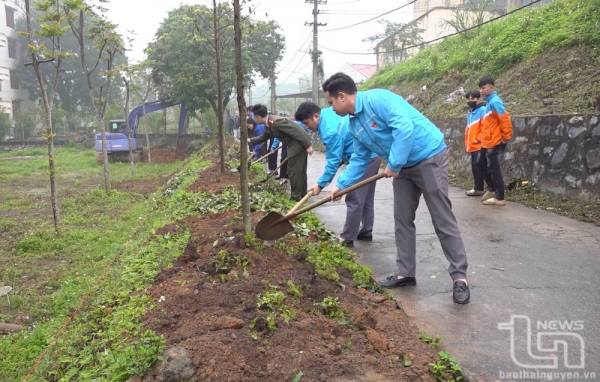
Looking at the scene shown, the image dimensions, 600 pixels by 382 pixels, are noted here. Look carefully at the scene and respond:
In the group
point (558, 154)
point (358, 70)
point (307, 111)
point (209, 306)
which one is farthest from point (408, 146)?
point (358, 70)

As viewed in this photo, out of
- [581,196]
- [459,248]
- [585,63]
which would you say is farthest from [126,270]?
[585,63]

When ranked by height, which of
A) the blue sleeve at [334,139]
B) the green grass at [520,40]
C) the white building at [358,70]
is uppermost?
the white building at [358,70]

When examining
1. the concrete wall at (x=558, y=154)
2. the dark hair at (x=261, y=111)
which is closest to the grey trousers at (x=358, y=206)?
the dark hair at (x=261, y=111)

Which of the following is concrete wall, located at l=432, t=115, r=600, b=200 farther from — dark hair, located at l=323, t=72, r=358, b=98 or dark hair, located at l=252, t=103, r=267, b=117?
dark hair, located at l=323, t=72, r=358, b=98

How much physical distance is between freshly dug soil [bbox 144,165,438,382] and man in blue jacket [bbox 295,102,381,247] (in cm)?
99

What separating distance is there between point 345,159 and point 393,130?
219cm

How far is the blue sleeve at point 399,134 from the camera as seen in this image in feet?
11.3

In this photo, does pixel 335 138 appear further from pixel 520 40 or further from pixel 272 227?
pixel 520 40

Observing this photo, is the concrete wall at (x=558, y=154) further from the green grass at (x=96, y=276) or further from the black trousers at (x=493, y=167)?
the green grass at (x=96, y=276)

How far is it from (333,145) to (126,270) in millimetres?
2534

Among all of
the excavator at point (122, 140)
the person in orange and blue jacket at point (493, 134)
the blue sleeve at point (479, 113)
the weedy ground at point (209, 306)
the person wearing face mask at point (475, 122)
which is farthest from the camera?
the excavator at point (122, 140)

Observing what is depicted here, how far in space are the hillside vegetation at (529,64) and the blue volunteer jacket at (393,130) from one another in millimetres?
4976

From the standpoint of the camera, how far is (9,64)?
1384 inches

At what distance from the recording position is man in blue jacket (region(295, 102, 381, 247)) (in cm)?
501
